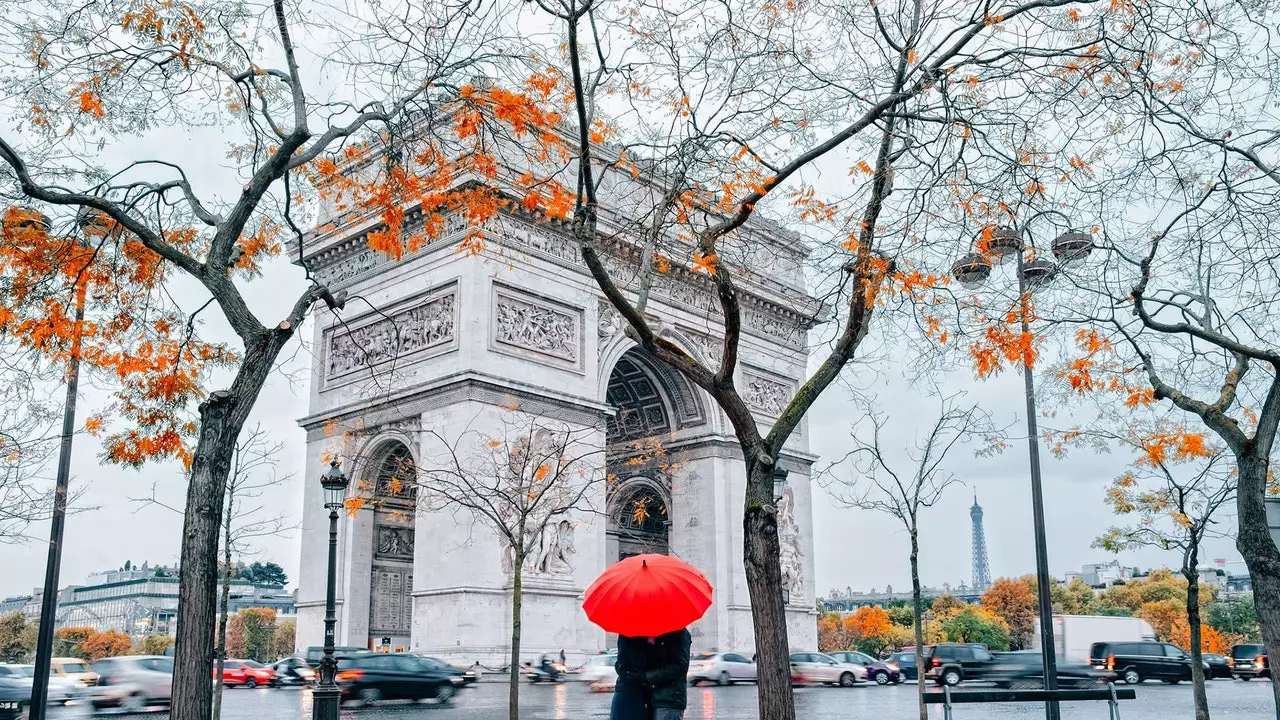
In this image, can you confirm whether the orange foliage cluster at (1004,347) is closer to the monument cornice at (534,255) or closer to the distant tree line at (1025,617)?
the monument cornice at (534,255)

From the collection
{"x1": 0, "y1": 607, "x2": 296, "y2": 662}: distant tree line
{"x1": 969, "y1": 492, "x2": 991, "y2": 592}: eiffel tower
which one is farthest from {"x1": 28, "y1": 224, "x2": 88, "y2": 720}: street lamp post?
{"x1": 969, "y1": 492, "x2": 991, "y2": 592}: eiffel tower

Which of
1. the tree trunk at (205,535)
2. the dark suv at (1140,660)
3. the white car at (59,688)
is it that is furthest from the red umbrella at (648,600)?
the dark suv at (1140,660)

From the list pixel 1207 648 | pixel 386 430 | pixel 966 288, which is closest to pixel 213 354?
pixel 966 288

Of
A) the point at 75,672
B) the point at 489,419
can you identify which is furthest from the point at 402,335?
the point at 75,672

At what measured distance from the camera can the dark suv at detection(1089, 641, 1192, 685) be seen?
3144cm

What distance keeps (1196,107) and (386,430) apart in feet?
67.8

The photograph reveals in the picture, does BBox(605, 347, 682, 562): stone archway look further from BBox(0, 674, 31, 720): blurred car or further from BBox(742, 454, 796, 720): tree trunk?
BBox(742, 454, 796, 720): tree trunk

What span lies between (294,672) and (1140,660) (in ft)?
75.7

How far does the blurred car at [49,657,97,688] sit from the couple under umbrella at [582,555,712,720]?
20.6 m

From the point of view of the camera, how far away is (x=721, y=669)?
28719 millimetres

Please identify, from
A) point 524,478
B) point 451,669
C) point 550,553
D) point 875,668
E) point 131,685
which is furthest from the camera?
point 875,668

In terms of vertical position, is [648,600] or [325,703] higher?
[648,600]

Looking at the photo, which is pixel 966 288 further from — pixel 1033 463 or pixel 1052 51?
pixel 1033 463

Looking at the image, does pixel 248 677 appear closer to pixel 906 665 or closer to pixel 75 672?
pixel 75 672
